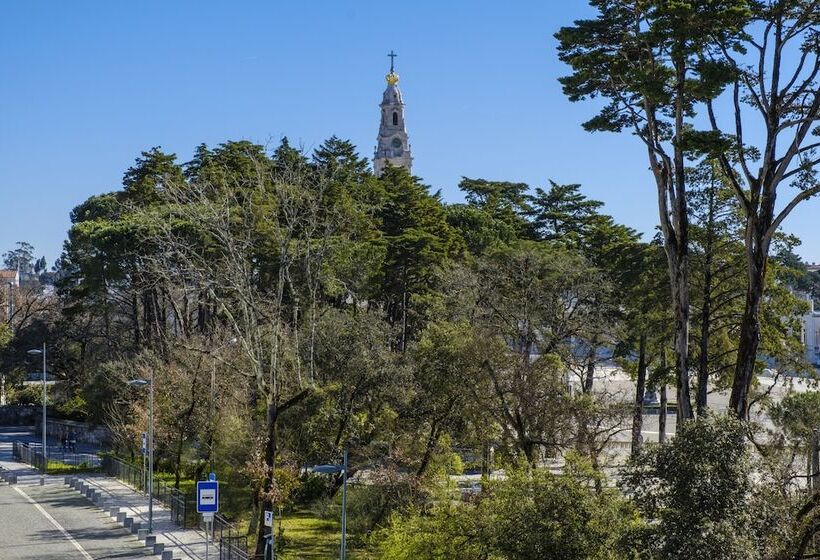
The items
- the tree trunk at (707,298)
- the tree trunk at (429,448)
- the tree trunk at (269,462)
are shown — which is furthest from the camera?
the tree trunk at (429,448)

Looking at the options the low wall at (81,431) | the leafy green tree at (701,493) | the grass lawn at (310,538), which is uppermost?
the leafy green tree at (701,493)

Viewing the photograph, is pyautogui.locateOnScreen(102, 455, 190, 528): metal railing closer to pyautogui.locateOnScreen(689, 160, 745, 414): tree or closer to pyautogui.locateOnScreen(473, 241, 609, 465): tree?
pyautogui.locateOnScreen(473, 241, 609, 465): tree

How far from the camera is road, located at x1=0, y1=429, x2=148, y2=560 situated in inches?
1140

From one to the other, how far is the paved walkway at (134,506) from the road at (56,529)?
0.81m

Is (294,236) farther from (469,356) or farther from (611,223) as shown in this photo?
(469,356)

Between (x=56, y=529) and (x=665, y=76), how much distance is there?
76.2ft

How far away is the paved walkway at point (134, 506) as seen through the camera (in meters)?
29.7

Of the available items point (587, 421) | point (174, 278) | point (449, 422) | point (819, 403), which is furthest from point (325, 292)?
point (819, 403)

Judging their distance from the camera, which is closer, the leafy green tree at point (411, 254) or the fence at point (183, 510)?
the fence at point (183, 510)

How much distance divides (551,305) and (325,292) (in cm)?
990

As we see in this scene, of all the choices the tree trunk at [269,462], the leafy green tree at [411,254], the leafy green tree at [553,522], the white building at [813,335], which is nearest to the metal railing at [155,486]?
the tree trunk at [269,462]

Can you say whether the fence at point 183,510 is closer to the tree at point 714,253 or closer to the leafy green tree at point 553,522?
A: the leafy green tree at point 553,522

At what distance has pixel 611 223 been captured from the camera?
55562 millimetres

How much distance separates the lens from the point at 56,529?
107ft
